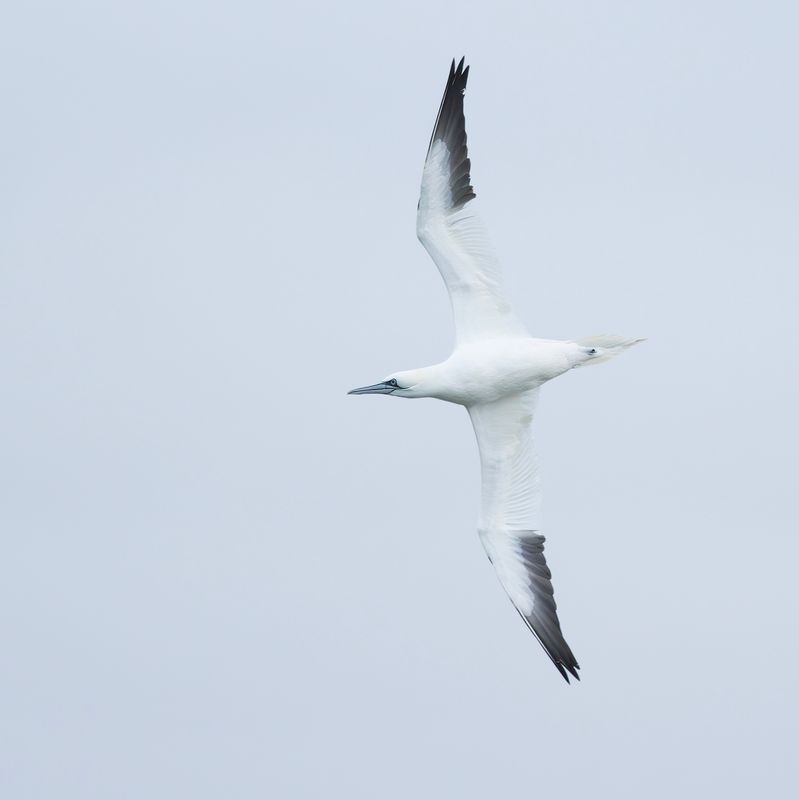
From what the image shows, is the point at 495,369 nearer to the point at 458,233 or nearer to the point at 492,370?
the point at 492,370

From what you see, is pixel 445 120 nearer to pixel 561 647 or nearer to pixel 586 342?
pixel 586 342

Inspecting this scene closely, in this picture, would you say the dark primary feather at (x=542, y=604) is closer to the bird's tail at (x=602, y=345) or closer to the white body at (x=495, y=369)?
the white body at (x=495, y=369)

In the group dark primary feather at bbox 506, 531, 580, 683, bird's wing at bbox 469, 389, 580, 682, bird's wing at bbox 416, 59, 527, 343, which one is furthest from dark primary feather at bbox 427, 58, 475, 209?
dark primary feather at bbox 506, 531, 580, 683

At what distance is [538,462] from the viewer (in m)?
20.9

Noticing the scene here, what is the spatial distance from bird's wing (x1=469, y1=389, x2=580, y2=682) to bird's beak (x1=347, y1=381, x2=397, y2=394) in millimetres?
872

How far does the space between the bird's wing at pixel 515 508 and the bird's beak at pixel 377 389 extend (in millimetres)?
872

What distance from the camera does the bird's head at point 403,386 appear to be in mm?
20469

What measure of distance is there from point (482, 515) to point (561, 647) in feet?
5.20

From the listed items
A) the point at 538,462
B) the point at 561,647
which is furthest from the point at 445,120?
the point at 561,647

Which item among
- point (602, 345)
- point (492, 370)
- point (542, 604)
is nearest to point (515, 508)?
point (542, 604)

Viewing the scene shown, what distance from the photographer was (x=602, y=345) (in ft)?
66.4

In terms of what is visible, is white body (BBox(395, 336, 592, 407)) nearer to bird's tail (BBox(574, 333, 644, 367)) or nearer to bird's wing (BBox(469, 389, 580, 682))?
bird's tail (BBox(574, 333, 644, 367))

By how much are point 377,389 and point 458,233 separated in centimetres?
191

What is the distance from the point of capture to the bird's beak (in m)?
20.7
